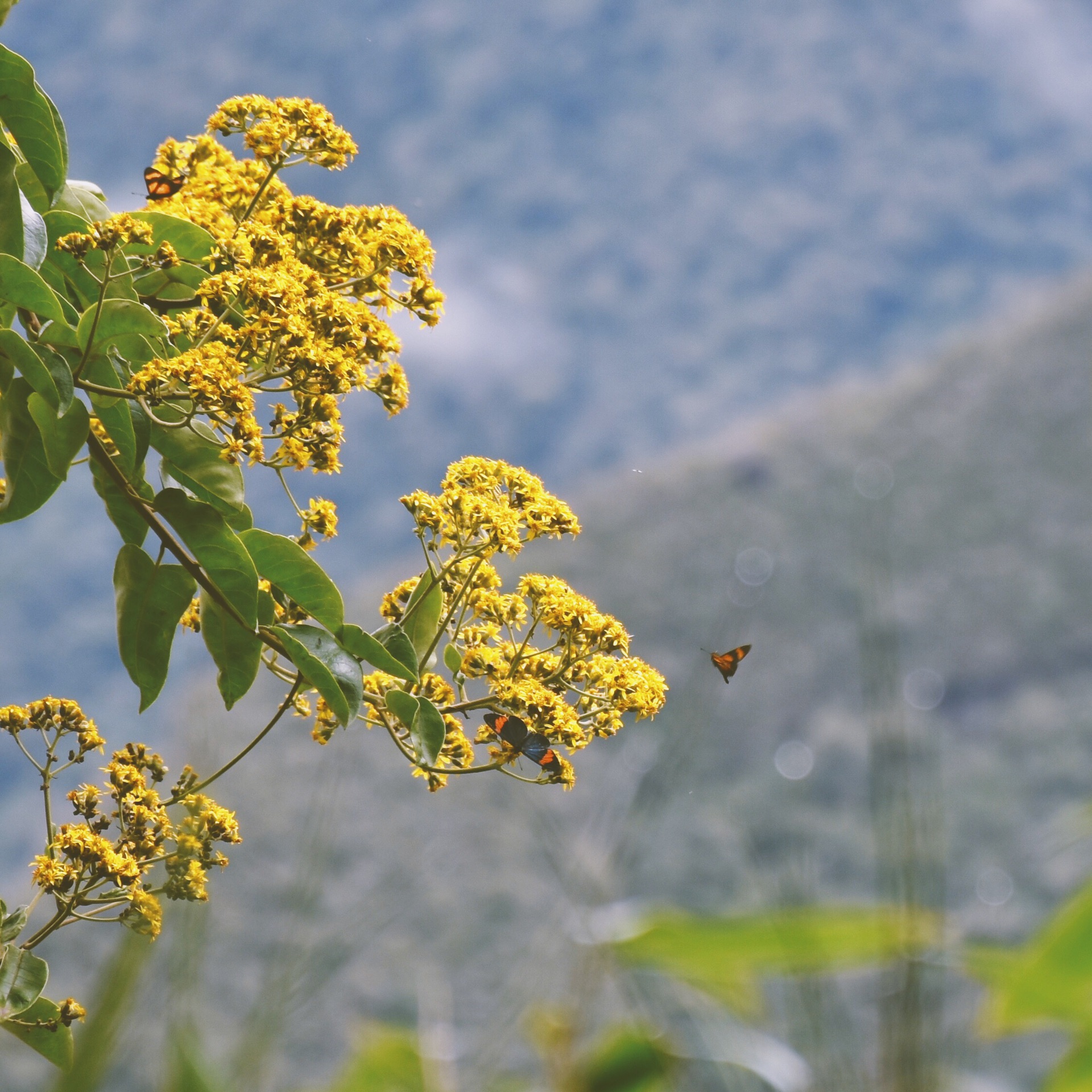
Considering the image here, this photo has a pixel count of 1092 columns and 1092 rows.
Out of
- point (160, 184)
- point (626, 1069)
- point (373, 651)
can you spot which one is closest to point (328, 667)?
point (373, 651)

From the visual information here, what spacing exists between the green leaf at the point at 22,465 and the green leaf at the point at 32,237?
92 mm

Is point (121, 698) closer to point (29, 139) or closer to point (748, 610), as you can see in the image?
point (29, 139)

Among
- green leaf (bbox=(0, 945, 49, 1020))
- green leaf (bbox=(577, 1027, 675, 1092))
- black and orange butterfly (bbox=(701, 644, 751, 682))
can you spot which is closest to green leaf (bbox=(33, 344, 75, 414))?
green leaf (bbox=(0, 945, 49, 1020))

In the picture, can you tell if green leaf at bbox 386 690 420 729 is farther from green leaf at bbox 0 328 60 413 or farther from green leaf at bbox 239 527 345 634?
green leaf at bbox 0 328 60 413

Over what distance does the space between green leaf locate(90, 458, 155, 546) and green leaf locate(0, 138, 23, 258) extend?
144mm

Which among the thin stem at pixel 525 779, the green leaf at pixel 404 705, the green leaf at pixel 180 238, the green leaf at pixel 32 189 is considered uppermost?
the green leaf at pixel 180 238

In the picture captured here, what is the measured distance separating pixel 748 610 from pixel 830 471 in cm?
526

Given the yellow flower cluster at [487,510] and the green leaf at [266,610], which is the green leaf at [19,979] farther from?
the yellow flower cluster at [487,510]

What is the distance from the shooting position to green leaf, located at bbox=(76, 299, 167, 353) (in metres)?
0.75

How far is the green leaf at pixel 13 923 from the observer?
73 centimetres

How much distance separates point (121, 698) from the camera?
2.93ft

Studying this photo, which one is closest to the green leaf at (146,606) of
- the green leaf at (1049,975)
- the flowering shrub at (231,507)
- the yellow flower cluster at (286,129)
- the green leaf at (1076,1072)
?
the flowering shrub at (231,507)

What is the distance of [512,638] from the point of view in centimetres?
86

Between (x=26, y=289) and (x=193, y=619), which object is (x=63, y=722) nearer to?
(x=193, y=619)
